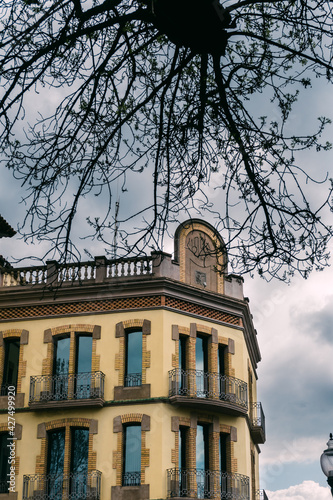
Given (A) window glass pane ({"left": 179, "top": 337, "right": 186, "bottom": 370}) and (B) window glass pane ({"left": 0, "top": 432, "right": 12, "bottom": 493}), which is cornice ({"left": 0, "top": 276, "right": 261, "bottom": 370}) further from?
(B) window glass pane ({"left": 0, "top": 432, "right": 12, "bottom": 493})

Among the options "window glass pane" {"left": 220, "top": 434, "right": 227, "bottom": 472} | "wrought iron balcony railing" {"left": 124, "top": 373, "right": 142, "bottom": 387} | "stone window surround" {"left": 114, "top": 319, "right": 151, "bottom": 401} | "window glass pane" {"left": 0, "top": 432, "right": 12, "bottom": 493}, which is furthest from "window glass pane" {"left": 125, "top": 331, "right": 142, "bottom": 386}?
"window glass pane" {"left": 0, "top": 432, "right": 12, "bottom": 493}

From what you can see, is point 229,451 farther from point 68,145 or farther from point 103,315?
point 68,145

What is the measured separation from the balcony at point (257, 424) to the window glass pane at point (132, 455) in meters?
5.82

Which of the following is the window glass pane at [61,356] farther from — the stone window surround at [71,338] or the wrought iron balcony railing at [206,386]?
the wrought iron balcony railing at [206,386]

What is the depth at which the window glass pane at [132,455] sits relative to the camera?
2561 centimetres

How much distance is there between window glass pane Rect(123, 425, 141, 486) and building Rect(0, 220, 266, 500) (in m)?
0.03

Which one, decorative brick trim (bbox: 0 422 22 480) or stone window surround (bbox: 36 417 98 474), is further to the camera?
decorative brick trim (bbox: 0 422 22 480)

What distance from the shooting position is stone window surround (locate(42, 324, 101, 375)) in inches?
1082

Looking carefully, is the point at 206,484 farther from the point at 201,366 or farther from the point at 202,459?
the point at 201,366

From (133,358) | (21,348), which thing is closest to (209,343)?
(133,358)

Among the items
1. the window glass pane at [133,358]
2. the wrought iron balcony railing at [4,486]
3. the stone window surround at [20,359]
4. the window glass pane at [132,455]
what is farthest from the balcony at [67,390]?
the wrought iron balcony railing at [4,486]

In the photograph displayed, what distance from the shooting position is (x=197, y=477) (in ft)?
85.8

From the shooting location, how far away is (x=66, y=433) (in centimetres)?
2650

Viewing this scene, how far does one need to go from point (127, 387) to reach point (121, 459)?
2.52 m
